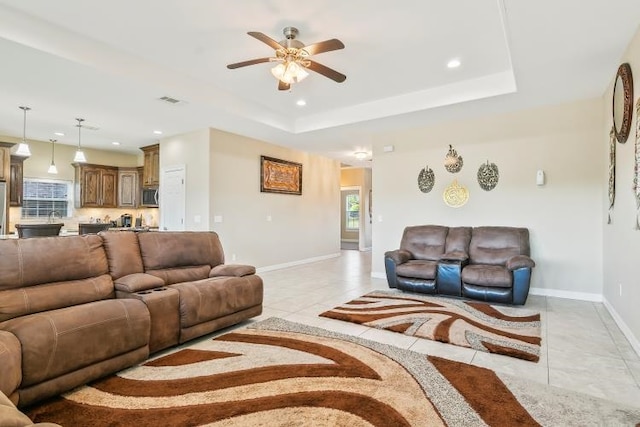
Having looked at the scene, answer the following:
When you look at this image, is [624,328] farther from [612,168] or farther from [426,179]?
[426,179]

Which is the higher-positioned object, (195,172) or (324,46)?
(324,46)

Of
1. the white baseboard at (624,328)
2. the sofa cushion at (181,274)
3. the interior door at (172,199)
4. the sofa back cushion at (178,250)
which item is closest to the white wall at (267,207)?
the interior door at (172,199)

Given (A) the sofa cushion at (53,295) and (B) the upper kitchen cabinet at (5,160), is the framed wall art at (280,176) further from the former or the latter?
(B) the upper kitchen cabinet at (5,160)

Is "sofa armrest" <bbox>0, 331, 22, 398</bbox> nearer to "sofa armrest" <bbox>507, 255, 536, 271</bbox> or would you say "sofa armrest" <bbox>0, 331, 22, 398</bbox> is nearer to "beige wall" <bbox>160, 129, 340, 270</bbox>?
"beige wall" <bbox>160, 129, 340, 270</bbox>

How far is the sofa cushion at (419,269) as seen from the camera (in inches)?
183

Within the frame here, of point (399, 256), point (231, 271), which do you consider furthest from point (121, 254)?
point (399, 256)

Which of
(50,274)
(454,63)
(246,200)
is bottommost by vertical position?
(50,274)

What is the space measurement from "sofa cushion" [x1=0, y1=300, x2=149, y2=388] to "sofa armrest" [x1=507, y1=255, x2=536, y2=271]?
3.95 metres

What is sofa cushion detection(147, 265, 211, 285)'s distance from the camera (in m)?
3.36

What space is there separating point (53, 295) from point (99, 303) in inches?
15.0

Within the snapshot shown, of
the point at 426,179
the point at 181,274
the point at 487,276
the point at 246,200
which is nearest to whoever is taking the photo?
the point at 181,274

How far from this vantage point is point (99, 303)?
246 centimetres

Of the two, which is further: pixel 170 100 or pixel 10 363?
pixel 170 100

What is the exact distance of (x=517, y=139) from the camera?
16.6 feet
